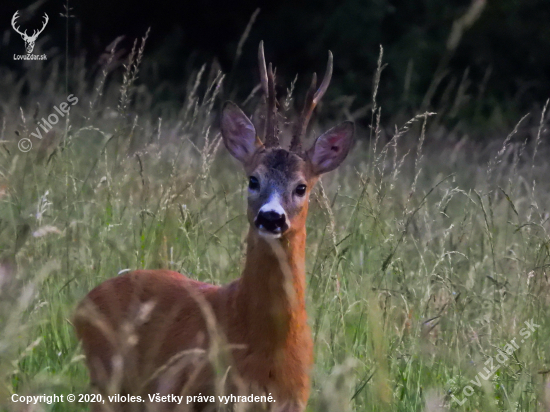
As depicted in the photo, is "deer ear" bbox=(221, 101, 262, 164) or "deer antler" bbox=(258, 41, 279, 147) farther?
"deer ear" bbox=(221, 101, 262, 164)

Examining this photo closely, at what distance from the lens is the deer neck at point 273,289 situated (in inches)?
125

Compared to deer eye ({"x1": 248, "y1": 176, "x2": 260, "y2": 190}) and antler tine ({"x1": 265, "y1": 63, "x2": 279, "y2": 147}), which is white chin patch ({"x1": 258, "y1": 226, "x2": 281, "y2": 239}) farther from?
antler tine ({"x1": 265, "y1": 63, "x2": 279, "y2": 147})

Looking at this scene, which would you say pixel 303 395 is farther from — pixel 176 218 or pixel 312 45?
pixel 312 45

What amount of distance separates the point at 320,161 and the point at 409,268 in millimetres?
982

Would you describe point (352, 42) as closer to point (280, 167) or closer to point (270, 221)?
point (280, 167)

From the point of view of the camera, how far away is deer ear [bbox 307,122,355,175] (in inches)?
154

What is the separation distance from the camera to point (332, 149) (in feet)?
13.0

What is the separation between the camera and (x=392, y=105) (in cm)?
1398

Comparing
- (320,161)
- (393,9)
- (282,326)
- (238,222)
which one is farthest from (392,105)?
(282,326)

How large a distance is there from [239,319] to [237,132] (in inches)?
39.8

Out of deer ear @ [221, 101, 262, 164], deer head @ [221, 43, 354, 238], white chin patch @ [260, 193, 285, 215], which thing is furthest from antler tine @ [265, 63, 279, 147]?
white chin patch @ [260, 193, 285, 215]

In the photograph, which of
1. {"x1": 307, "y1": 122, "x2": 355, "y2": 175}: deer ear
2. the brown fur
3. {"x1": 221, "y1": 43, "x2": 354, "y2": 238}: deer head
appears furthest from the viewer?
{"x1": 307, "y1": 122, "x2": 355, "y2": 175}: deer ear

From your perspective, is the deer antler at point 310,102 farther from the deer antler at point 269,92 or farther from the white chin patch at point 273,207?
the white chin patch at point 273,207

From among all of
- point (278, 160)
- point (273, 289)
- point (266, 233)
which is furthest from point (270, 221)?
point (278, 160)
